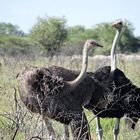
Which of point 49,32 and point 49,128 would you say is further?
point 49,32

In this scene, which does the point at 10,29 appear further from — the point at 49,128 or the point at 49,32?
the point at 49,128

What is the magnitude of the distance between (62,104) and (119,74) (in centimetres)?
120

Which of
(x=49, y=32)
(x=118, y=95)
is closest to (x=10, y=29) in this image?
(x=49, y=32)

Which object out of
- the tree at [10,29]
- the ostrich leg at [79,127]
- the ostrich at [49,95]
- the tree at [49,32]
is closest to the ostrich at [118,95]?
the ostrich at [49,95]

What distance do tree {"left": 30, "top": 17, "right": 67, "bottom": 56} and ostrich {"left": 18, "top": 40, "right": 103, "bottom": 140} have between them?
1231 centimetres

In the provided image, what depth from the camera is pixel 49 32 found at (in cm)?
2220

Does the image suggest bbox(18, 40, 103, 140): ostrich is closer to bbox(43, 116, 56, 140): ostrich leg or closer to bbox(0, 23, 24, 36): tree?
bbox(43, 116, 56, 140): ostrich leg

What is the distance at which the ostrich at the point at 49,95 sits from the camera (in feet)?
16.1

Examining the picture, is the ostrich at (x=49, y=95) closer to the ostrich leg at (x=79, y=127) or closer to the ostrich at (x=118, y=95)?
the ostrich leg at (x=79, y=127)

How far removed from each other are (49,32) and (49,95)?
17359 mm

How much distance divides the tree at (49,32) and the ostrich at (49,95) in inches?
485

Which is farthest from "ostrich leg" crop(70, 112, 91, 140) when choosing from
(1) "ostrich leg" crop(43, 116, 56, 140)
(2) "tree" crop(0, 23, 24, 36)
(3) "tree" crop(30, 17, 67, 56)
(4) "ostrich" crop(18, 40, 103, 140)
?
(2) "tree" crop(0, 23, 24, 36)

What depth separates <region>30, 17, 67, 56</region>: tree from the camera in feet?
62.7

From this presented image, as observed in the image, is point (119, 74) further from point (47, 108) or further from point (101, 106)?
point (47, 108)
